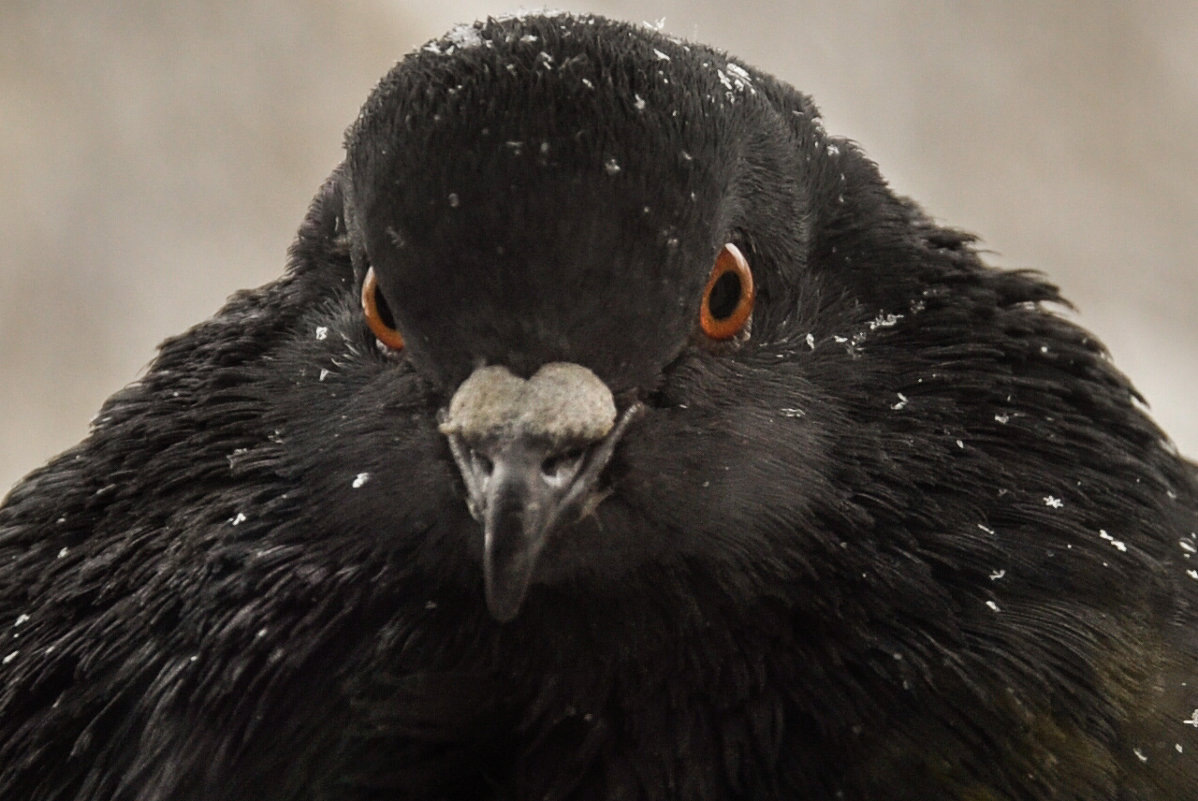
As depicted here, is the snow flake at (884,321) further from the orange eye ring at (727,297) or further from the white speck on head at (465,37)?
the white speck on head at (465,37)

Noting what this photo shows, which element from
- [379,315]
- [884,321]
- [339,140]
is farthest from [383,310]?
[339,140]

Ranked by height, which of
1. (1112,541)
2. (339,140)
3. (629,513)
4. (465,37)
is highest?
(465,37)

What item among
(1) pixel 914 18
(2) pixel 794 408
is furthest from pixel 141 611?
(1) pixel 914 18

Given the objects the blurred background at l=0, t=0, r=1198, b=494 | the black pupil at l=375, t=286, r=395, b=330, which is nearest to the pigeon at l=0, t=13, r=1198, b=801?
the black pupil at l=375, t=286, r=395, b=330

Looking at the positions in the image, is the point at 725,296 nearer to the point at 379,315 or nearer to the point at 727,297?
the point at 727,297

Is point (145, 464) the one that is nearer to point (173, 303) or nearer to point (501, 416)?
point (501, 416)

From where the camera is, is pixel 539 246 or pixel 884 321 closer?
pixel 539 246
